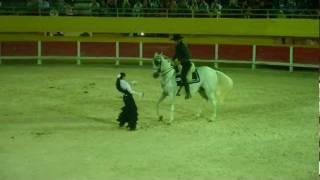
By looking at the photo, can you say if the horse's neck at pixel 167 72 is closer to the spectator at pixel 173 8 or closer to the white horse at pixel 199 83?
the white horse at pixel 199 83

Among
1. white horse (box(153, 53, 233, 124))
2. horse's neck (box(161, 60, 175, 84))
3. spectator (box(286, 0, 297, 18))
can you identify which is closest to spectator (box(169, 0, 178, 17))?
spectator (box(286, 0, 297, 18))

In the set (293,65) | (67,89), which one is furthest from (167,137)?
(293,65)

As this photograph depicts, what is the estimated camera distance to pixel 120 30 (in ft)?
77.8

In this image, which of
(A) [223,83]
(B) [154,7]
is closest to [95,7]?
(B) [154,7]

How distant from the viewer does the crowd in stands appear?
71.6 feet

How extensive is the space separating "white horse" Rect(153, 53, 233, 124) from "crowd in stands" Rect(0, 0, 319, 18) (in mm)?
9905

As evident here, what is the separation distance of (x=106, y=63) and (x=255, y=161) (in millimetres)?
16190

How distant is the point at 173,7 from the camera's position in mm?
23203

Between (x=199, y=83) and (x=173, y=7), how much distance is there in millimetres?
11556

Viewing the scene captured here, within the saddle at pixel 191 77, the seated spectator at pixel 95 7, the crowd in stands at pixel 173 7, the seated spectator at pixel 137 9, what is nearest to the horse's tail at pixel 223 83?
the saddle at pixel 191 77

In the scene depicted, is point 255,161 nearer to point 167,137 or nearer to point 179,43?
point 167,137

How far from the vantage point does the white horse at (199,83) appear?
11602mm

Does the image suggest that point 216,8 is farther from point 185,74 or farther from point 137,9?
point 185,74

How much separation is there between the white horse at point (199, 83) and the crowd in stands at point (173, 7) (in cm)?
991
